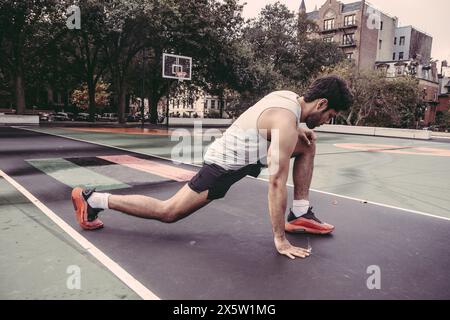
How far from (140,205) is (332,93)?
1939 mm

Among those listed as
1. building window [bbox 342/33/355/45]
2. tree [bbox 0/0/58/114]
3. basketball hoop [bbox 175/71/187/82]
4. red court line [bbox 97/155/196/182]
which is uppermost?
building window [bbox 342/33/355/45]

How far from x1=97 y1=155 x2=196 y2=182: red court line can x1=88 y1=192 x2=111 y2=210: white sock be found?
2.99 metres

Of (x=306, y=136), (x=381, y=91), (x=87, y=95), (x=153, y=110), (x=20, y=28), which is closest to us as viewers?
(x=306, y=136)

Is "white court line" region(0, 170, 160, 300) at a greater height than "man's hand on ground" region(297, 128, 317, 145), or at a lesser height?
lesser

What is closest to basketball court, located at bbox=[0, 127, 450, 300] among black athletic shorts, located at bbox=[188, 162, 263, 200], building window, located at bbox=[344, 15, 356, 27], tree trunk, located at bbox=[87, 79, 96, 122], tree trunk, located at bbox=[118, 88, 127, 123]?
black athletic shorts, located at bbox=[188, 162, 263, 200]

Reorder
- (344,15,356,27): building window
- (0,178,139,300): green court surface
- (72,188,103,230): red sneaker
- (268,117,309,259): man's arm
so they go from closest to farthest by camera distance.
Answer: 1. (0,178,139,300): green court surface
2. (268,117,309,259): man's arm
3. (72,188,103,230): red sneaker
4. (344,15,356,27): building window

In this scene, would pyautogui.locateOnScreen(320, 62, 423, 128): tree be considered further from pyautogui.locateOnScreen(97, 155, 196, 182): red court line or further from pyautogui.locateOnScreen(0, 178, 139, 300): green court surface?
pyautogui.locateOnScreen(0, 178, 139, 300): green court surface

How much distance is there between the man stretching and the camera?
105 inches

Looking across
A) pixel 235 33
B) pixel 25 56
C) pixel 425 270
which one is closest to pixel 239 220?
pixel 425 270

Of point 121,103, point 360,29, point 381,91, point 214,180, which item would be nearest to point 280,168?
point 214,180

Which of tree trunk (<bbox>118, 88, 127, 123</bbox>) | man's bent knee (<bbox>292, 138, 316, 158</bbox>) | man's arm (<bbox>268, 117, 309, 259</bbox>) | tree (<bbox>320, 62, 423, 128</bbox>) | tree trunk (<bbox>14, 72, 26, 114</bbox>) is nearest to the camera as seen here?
man's arm (<bbox>268, 117, 309, 259</bbox>)

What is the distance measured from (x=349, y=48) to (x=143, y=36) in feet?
127

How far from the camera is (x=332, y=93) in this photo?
2918 millimetres

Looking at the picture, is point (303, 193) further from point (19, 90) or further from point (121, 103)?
point (121, 103)
